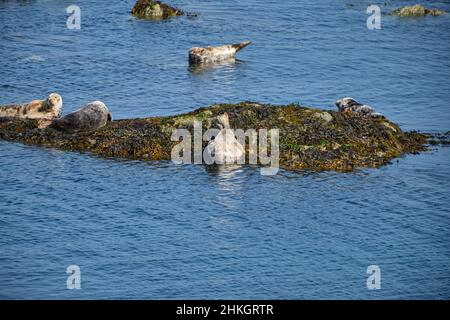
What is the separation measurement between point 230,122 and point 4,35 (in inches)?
1180

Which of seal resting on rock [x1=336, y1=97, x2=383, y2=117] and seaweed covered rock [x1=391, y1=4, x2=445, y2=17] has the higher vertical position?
seaweed covered rock [x1=391, y1=4, x2=445, y2=17]

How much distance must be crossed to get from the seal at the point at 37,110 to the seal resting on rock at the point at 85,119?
1.81 meters

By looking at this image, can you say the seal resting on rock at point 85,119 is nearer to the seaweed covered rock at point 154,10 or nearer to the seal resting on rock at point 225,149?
the seal resting on rock at point 225,149

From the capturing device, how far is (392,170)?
44812 millimetres

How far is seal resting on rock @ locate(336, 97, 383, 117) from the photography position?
49.4 metres

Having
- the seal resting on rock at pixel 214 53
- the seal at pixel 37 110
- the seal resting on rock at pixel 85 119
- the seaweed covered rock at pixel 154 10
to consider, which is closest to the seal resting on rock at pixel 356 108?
the seal resting on rock at pixel 85 119

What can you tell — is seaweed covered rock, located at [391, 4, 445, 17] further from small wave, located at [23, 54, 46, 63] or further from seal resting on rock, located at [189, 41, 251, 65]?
small wave, located at [23, 54, 46, 63]

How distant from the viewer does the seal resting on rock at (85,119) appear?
4781 centimetres

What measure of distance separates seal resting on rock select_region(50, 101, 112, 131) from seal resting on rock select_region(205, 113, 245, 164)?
20.4 ft

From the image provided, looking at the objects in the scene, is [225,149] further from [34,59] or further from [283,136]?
[34,59]

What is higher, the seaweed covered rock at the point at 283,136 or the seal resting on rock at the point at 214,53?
the seal resting on rock at the point at 214,53

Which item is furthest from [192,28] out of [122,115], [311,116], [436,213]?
[436,213]

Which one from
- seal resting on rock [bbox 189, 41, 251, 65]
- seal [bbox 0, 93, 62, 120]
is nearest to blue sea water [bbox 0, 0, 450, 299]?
seal resting on rock [bbox 189, 41, 251, 65]
